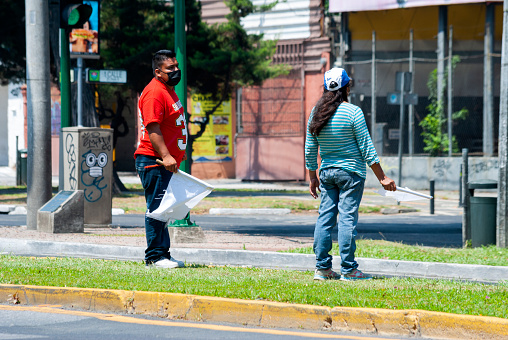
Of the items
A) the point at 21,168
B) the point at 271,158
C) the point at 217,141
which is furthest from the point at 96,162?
the point at 217,141

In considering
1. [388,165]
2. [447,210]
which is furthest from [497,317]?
[388,165]

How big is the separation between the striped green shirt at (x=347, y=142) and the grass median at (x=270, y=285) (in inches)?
39.0

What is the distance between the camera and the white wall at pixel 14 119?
32.2 meters

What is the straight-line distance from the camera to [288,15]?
1039 inches

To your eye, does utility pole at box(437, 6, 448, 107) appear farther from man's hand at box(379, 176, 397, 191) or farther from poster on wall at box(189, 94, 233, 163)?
man's hand at box(379, 176, 397, 191)

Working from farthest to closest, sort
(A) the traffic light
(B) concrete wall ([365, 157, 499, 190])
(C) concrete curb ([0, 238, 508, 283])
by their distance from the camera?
(B) concrete wall ([365, 157, 499, 190]), (A) the traffic light, (C) concrete curb ([0, 238, 508, 283])

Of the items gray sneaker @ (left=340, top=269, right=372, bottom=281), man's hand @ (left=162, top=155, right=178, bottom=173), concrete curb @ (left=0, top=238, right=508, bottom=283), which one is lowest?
concrete curb @ (left=0, top=238, right=508, bottom=283)

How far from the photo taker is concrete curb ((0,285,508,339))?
192 inches

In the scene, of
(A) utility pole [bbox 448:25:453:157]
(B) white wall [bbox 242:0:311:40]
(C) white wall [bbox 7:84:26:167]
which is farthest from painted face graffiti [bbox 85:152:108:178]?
(C) white wall [bbox 7:84:26:167]

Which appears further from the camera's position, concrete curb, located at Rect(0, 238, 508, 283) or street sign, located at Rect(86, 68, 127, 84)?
street sign, located at Rect(86, 68, 127, 84)

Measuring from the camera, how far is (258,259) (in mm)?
8039

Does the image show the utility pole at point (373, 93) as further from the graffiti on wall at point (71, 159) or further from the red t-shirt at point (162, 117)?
the red t-shirt at point (162, 117)

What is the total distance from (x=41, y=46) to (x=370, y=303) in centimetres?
721

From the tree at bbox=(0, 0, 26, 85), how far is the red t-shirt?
13.5 metres
